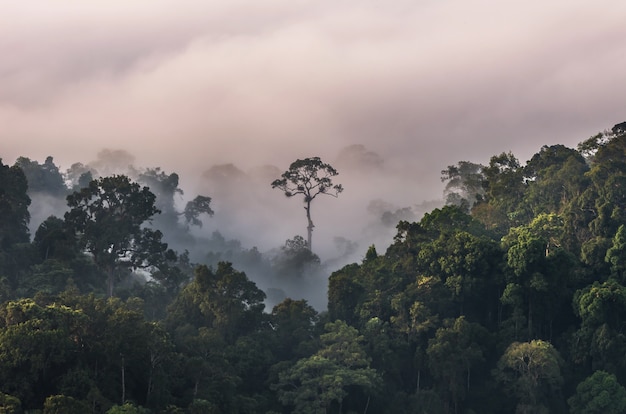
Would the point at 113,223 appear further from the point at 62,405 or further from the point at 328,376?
the point at 62,405

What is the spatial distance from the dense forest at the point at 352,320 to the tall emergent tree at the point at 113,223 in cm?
10

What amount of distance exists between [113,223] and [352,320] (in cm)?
1623

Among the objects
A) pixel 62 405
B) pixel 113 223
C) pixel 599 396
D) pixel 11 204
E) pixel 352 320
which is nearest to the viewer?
pixel 62 405

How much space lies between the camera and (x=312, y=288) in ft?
352

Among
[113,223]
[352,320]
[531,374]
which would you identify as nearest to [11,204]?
[113,223]

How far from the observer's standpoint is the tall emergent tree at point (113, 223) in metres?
66.0

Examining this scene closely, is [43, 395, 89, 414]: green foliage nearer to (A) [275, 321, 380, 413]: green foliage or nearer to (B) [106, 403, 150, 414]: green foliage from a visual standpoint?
(B) [106, 403, 150, 414]: green foliage

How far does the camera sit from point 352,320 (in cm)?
6512

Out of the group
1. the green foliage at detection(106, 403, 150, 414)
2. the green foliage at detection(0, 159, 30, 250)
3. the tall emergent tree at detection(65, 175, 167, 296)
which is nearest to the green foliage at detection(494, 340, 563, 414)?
the green foliage at detection(106, 403, 150, 414)

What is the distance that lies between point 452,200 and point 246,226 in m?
37.7

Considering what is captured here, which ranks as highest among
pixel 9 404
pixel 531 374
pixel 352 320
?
pixel 352 320

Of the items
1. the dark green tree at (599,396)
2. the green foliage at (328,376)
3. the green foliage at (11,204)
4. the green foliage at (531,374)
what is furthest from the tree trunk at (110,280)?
the dark green tree at (599,396)

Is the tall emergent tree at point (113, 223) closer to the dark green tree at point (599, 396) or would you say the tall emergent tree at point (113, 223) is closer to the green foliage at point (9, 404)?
the green foliage at point (9, 404)

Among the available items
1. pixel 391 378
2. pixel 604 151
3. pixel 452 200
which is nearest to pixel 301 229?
pixel 452 200
